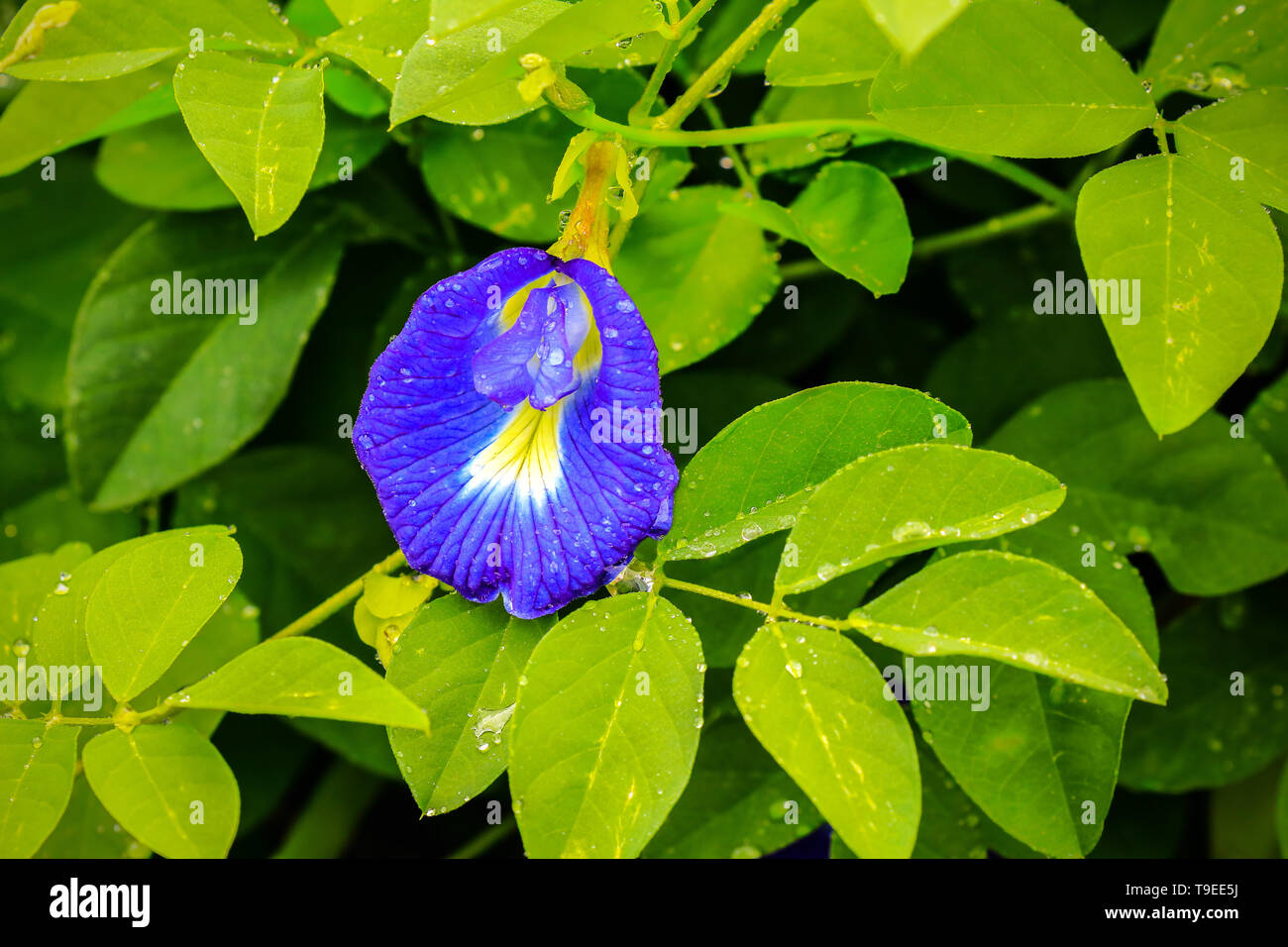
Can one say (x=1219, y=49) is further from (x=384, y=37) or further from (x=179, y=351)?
(x=179, y=351)

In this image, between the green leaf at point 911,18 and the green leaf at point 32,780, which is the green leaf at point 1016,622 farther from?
the green leaf at point 32,780

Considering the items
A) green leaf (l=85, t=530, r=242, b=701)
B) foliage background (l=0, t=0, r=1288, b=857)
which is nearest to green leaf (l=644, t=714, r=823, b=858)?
foliage background (l=0, t=0, r=1288, b=857)

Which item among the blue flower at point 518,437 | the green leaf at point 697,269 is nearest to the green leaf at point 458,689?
the blue flower at point 518,437

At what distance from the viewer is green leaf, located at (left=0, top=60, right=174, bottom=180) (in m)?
0.85

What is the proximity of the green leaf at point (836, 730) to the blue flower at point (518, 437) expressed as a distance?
0.36 ft

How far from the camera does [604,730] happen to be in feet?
1.99

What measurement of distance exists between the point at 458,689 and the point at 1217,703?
767 mm

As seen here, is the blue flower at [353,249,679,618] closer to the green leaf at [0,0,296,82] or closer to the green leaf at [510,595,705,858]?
the green leaf at [510,595,705,858]

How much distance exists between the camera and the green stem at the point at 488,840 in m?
1.13

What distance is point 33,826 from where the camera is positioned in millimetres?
620

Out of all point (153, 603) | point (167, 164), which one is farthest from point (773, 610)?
point (167, 164)

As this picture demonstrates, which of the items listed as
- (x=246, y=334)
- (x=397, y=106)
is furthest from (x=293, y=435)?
(x=397, y=106)

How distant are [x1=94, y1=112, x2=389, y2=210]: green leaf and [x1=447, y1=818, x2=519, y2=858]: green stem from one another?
0.71 metres

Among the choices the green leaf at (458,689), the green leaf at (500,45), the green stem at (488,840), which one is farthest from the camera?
the green stem at (488,840)
